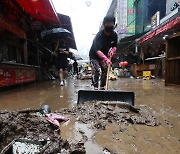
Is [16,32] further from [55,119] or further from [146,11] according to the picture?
[146,11]

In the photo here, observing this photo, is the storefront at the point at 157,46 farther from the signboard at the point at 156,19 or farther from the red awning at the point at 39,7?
the red awning at the point at 39,7

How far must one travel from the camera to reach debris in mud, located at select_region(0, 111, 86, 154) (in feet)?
4.43

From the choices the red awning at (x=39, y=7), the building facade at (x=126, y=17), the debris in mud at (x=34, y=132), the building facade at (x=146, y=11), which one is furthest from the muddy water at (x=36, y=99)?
the building facade at (x=126, y=17)

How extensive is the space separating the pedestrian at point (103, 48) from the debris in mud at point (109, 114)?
1587 millimetres

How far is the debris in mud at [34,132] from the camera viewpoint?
135 cm

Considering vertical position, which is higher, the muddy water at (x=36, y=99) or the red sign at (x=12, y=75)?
the red sign at (x=12, y=75)

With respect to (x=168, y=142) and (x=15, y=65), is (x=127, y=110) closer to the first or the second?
(x=168, y=142)

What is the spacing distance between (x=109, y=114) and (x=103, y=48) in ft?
7.64

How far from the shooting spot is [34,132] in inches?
67.0

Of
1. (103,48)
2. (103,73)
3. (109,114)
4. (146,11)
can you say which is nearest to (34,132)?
(109,114)

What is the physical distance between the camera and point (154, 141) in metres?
1.66

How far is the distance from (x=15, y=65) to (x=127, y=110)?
5331mm

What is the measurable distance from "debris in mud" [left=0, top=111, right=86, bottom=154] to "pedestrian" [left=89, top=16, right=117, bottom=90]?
2426 millimetres

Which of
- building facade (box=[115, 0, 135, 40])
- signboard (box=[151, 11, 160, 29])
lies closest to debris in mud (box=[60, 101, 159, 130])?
signboard (box=[151, 11, 160, 29])
